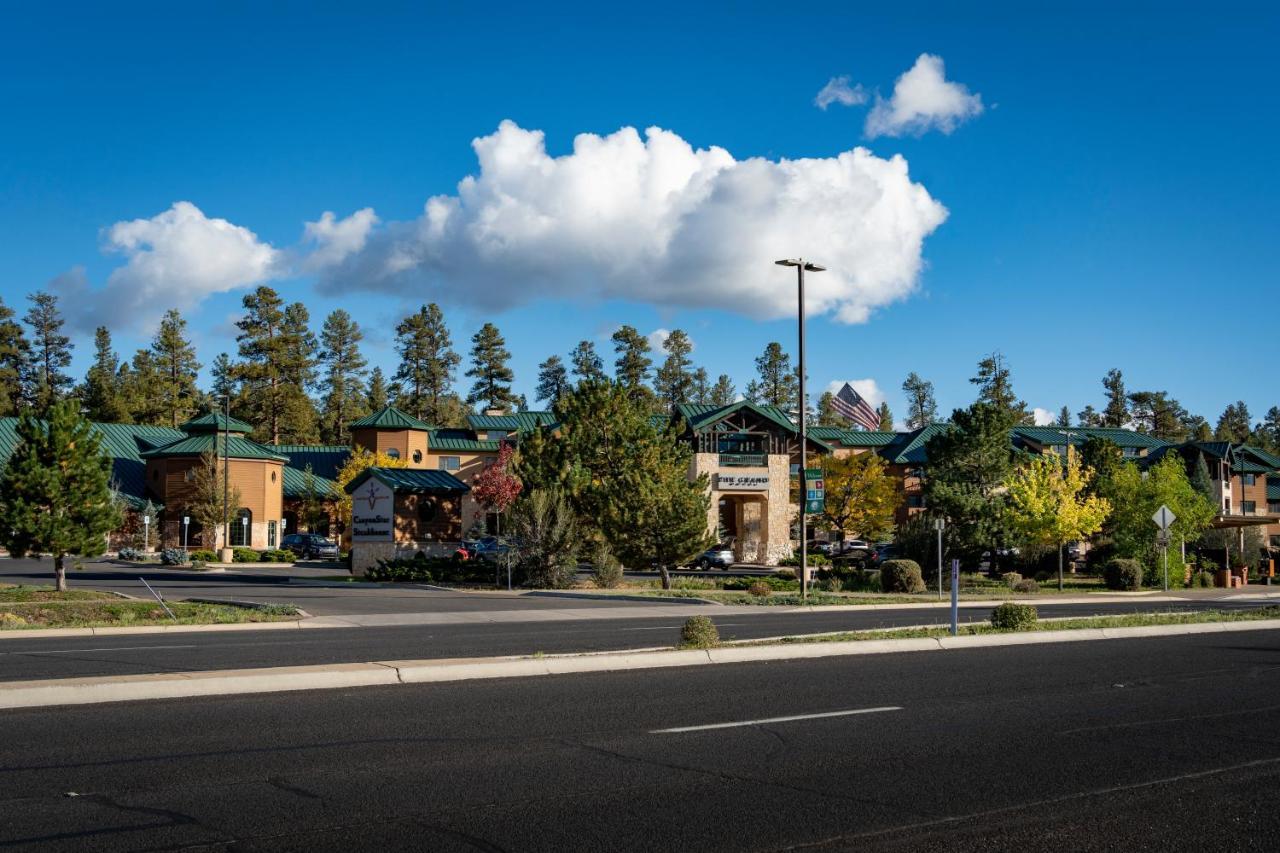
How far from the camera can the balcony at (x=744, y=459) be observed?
62438mm

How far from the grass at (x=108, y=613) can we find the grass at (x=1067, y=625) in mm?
12367

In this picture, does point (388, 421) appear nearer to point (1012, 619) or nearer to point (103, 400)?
point (103, 400)

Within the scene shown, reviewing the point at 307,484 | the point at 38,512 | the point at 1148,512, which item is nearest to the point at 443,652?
the point at 38,512

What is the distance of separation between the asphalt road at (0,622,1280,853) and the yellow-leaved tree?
33485mm

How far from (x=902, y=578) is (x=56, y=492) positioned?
28.4 meters

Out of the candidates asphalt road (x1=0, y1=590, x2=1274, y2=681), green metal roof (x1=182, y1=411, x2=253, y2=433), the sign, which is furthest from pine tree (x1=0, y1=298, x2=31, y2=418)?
asphalt road (x1=0, y1=590, x2=1274, y2=681)

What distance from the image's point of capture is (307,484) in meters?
76.3

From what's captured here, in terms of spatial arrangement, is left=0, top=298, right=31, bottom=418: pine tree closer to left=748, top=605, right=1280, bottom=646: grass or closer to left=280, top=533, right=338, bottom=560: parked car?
left=280, top=533, right=338, bottom=560: parked car

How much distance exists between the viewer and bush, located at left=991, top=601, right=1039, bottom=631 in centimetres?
1973

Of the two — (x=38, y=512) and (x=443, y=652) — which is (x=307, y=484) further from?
(x=443, y=652)

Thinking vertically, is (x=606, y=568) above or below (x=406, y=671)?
below

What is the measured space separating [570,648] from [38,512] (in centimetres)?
2115

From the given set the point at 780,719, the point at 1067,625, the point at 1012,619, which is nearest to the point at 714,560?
the point at 1067,625

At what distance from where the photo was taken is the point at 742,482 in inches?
2454
